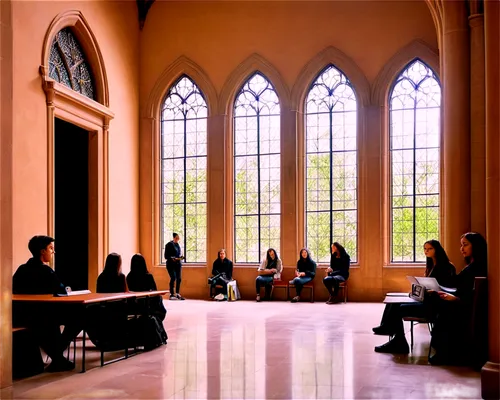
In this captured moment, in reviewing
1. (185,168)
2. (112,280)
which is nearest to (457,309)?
(112,280)

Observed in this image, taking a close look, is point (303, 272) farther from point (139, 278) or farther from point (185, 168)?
point (139, 278)

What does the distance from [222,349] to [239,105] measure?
8.59 m

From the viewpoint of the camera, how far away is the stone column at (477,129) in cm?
839

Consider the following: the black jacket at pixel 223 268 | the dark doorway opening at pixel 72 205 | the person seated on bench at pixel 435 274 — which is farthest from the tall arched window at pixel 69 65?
the person seated on bench at pixel 435 274

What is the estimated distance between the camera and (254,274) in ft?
46.4

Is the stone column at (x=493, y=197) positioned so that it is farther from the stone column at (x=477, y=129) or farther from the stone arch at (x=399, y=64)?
the stone arch at (x=399, y=64)

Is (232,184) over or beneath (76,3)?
beneath

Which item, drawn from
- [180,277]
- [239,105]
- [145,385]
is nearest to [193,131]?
[239,105]

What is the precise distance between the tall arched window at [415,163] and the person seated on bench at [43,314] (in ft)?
28.3

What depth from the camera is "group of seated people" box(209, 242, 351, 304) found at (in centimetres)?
1291

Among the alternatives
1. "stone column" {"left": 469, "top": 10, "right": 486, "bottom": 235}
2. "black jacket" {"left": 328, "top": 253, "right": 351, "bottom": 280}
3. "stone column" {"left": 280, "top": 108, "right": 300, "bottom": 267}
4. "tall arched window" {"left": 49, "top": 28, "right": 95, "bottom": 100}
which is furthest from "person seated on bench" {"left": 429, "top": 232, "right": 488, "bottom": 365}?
"tall arched window" {"left": 49, "top": 28, "right": 95, "bottom": 100}

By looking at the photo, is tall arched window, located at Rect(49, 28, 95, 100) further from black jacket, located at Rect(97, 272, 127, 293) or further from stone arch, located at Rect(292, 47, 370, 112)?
black jacket, located at Rect(97, 272, 127, 293)

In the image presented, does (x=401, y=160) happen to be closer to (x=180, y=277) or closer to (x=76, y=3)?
(x=180, y=277)

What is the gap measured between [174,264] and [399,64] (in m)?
6.36
